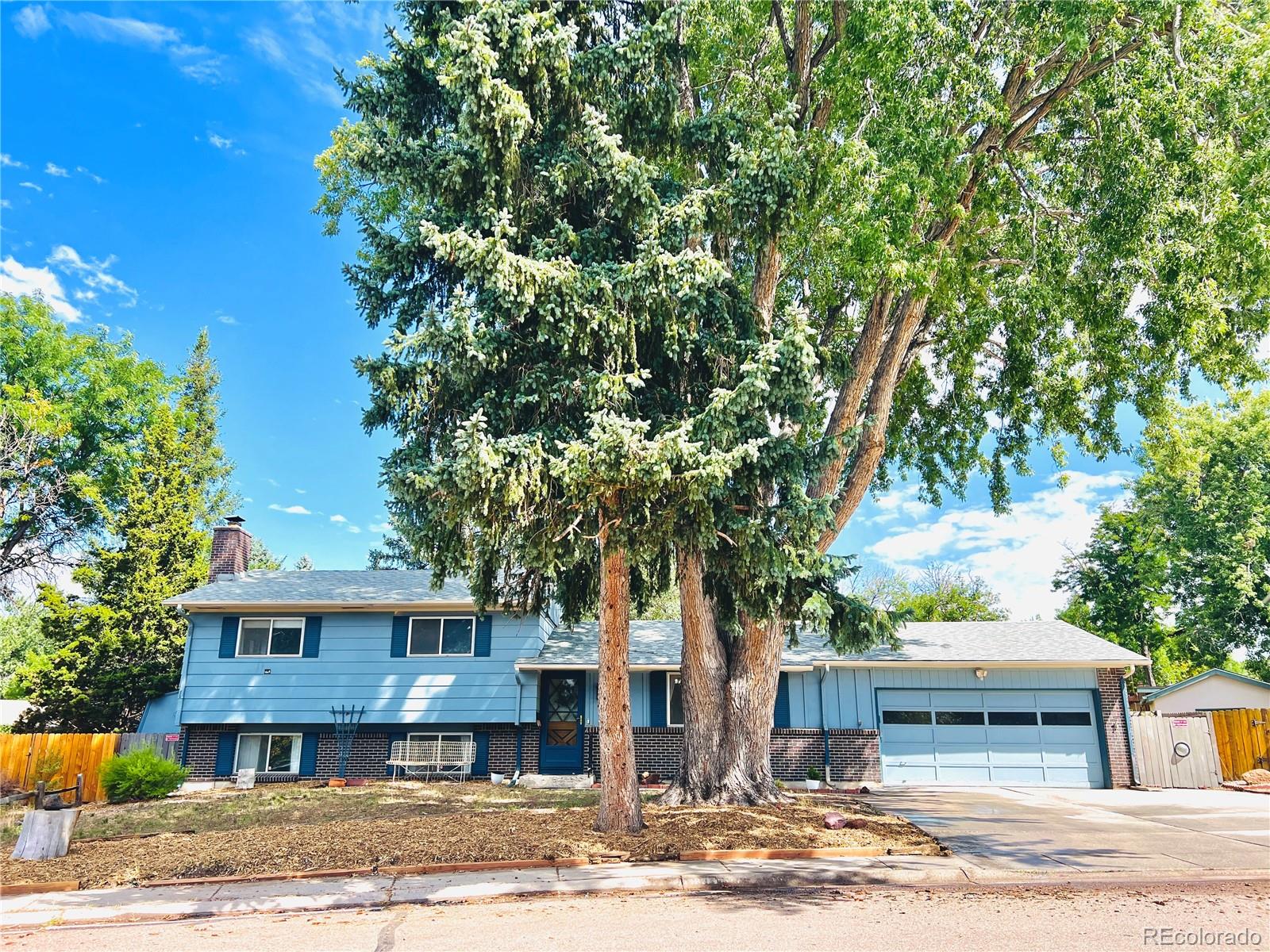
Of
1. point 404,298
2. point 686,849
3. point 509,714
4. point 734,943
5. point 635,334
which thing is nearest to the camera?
point 734,943

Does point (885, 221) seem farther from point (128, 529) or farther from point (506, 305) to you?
point (128, 529)

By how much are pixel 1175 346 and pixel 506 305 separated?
29.2 ft

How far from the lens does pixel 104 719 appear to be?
19.7m

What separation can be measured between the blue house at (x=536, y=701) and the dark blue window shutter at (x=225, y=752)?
0.03 meters

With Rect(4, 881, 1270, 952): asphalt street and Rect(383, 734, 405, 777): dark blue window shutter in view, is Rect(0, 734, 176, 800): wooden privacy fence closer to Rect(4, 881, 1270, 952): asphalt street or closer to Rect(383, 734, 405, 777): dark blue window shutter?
Rect(383, 734, 405, 777): dark blue window shutter

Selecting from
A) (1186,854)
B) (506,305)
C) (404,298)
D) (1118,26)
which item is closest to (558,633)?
(404,298)

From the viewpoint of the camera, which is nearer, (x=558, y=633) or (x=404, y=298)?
(x=404, y=298)

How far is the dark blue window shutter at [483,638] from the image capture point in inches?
672

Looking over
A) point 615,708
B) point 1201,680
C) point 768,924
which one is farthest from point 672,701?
point 1201,680

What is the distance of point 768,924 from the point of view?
20.3ft

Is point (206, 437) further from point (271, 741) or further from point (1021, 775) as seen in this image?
point (1021, 775)

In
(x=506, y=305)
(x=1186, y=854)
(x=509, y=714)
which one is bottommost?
(x=1186, y=854)

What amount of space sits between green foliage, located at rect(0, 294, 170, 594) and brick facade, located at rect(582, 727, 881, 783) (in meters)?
17.6

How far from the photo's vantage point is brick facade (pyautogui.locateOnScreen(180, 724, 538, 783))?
55.2 feet
